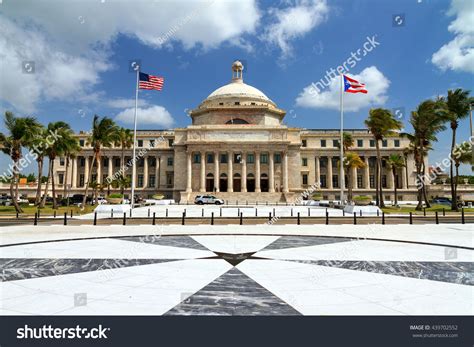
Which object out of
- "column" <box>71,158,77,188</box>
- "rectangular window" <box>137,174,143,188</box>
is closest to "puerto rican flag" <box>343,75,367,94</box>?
"rectangular window" <box>137,174,143,188</box>

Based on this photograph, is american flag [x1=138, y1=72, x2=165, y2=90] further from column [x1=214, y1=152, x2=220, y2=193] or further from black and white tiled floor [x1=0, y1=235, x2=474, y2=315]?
column [x1=214, y1=152, x2=220, y2=193]

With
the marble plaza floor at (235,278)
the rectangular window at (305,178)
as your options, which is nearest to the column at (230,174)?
the rectangular window at (305,178)

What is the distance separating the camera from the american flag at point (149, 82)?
31.0m

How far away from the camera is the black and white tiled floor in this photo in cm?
581

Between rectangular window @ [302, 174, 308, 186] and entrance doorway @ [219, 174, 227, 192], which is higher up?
rectangular window @ [302, 174, 308, 186]

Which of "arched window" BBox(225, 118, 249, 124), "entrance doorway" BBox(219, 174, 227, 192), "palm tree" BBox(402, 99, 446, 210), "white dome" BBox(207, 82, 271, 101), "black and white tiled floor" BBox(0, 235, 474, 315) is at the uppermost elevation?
"white dome" BBox(207, 82, 271, 101)

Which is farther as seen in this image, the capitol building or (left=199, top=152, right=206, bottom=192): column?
the capitol building

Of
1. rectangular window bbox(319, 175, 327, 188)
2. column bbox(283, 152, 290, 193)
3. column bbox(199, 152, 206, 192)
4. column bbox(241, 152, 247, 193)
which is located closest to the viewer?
column bbox(199, 152, 206, 192)

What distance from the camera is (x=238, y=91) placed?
80.4 m

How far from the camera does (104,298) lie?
6238 mm

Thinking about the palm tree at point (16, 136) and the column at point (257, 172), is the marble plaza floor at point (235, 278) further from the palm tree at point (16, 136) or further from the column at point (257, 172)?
the column at point (257, 172)

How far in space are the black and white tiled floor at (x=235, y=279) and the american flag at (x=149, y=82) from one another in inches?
861

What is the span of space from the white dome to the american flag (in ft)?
159
